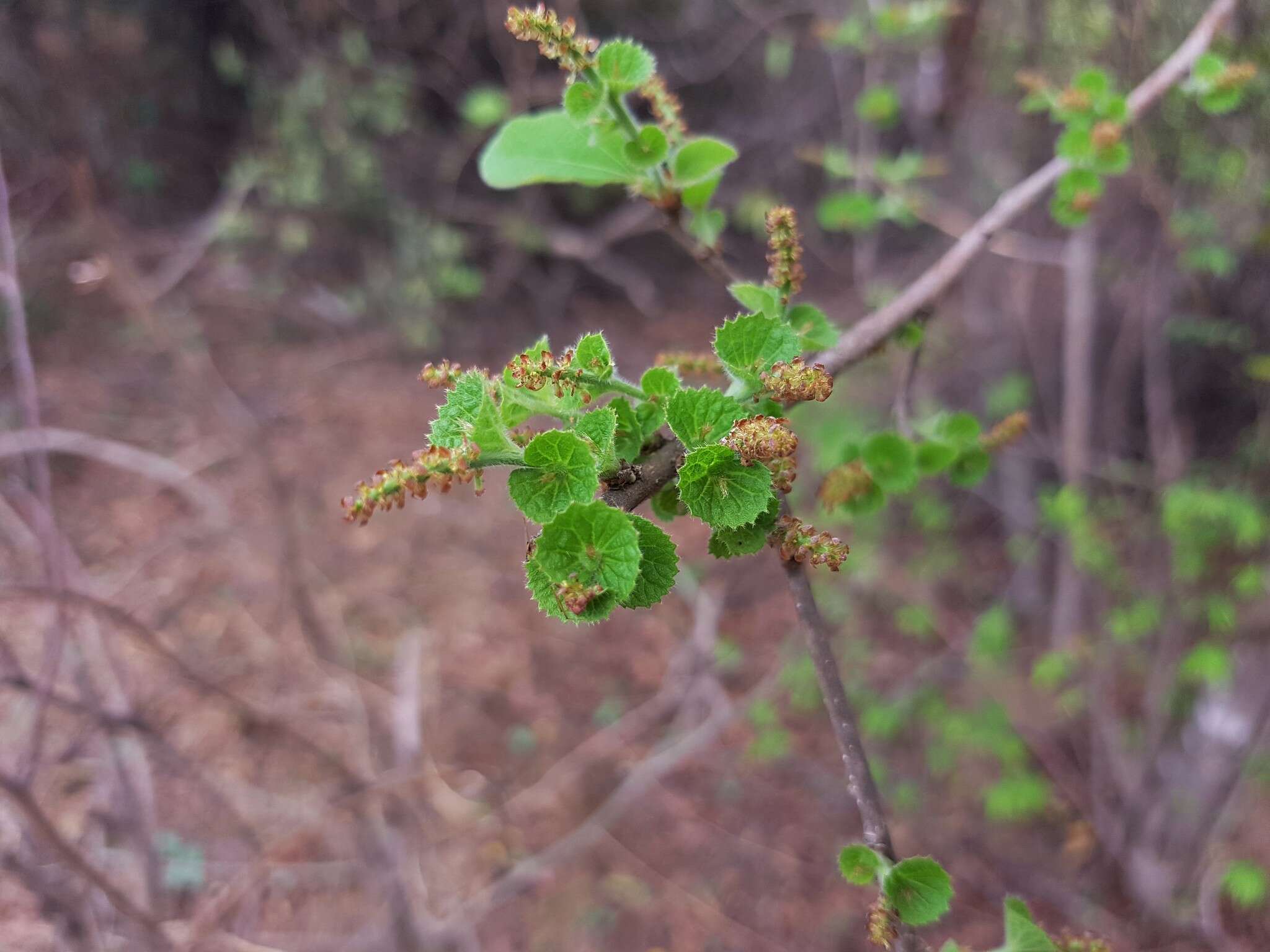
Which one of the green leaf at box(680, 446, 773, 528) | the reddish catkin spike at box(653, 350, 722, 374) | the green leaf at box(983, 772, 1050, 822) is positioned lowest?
the green leaf at box(680, 446, 773, 528)

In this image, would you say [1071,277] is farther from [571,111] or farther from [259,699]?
[259,699]

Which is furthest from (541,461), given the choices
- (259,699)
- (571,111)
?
(259,699)

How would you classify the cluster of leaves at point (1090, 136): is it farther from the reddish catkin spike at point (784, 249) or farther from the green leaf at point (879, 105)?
the green leaf at point (879, 105)

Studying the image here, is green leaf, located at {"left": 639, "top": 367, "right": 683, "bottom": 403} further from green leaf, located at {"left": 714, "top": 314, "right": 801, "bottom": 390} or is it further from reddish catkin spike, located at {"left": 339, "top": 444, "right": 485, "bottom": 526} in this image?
reddish catkin spike, located at {"left": 339, "top": 444, "right": 485, "bottom": 526}

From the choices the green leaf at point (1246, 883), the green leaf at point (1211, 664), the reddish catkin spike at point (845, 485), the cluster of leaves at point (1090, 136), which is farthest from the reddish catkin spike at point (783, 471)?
the green leaf at point (1246, 883)

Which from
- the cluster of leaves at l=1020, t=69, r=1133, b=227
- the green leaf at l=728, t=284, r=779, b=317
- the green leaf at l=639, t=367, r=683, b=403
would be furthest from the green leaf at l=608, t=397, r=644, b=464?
the cluster of leaves at l=1020, t=69, r=1133, b=227

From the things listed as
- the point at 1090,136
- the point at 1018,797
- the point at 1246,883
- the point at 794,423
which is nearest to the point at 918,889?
the point at 1090,136
